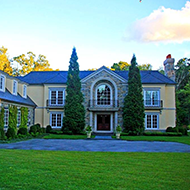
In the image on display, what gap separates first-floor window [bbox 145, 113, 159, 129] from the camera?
2725 centimetres

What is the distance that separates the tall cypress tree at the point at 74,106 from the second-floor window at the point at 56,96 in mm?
2556

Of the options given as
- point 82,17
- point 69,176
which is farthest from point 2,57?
point 69,176

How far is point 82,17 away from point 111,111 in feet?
53.3

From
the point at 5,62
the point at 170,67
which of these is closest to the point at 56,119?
the point at 170,67

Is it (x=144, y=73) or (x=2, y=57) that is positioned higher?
(x=2, y=57)

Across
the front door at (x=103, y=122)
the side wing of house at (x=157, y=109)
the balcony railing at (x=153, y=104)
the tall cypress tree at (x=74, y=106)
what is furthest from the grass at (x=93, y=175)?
the front door at (x=103, y=122)

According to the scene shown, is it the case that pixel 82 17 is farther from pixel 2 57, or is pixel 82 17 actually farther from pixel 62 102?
pixel 2 57

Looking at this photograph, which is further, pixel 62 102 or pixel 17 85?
pixel 62 102

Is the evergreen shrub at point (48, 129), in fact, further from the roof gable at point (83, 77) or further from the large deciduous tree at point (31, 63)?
the large deciduous tree at point (31, 63)

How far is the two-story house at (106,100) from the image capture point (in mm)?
27203

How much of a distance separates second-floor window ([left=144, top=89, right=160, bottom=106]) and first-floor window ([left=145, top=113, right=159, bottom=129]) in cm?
142

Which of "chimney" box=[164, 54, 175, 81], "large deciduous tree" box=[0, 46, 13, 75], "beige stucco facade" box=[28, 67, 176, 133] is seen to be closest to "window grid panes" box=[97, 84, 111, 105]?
"beige stucco facade" box=[28, 67, 176, 133]

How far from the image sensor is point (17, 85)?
2314cm

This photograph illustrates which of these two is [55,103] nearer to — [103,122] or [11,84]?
[103,122]
